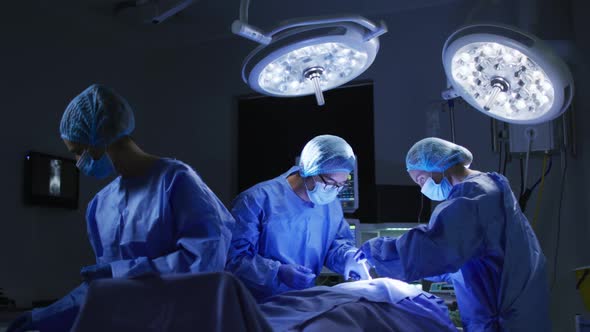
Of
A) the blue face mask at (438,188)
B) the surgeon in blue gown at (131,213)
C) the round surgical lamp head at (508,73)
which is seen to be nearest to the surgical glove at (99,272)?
the surgeon in blue gown at (131,213)

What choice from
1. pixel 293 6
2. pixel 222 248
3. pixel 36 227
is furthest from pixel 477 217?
pixel 36 227

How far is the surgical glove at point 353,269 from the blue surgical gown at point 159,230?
2.41ft

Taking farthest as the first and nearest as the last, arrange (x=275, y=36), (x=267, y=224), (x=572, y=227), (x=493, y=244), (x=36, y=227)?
(x=36, y=227), (x=572, y=227), (x=267, y=224), (x=493, y=244), (x=275, y=36)

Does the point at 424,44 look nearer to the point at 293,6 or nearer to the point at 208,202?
the point at 293,6

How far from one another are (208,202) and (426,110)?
245cm

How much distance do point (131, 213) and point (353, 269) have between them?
3.22 feet

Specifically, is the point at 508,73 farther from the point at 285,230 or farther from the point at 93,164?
the point at 93,164

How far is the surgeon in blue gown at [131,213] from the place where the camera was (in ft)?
5.44

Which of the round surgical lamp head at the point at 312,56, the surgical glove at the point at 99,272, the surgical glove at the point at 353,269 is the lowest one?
the surgical glove at the point at 353,269

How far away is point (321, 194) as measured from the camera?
252cm

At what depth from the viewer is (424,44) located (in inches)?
156

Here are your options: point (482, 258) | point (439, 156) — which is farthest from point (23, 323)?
point (439, 156)

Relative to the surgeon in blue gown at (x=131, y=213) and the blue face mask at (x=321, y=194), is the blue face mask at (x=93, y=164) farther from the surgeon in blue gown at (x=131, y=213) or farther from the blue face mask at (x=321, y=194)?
the blue face mask at (x=321, y=194)


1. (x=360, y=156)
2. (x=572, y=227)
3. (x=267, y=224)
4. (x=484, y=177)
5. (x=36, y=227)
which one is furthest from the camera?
(x=360, y=156)
